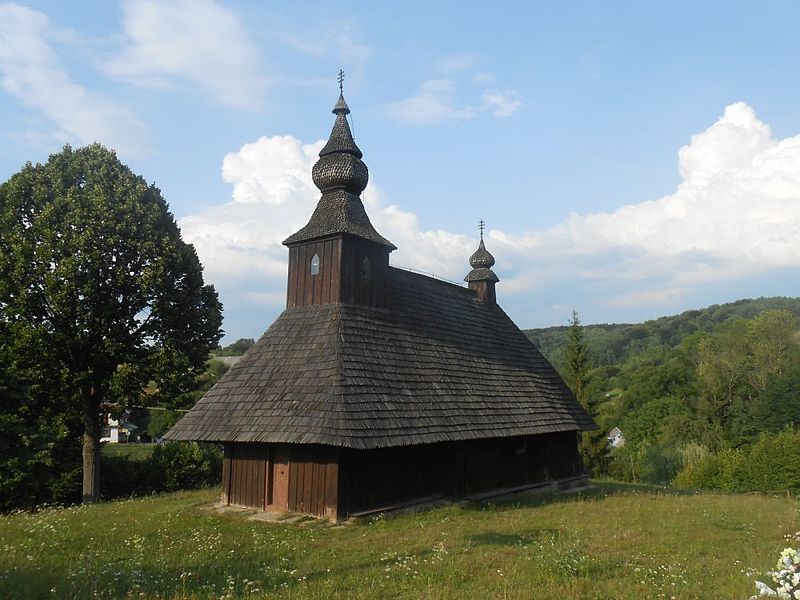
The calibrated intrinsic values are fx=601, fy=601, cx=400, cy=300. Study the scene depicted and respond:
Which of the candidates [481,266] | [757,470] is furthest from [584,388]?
[481,266]

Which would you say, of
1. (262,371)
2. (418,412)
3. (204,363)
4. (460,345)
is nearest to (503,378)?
(460,345)

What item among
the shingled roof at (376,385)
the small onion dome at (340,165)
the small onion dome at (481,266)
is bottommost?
the shingled roof at (376,385)

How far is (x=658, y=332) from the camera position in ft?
419

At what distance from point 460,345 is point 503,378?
1899mm

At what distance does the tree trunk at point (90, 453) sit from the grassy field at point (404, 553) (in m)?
4.63

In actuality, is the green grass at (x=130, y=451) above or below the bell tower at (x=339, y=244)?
below

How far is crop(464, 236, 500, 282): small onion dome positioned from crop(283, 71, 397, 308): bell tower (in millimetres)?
7876

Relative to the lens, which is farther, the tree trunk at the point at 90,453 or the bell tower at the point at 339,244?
the tree trunk at the point at 90,453

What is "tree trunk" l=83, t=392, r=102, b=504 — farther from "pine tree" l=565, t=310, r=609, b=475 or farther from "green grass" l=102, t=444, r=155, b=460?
"pine tree" l=565, t=310, r=609, b=475

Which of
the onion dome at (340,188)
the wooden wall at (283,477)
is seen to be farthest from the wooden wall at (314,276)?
the wooden wall at (283,477)

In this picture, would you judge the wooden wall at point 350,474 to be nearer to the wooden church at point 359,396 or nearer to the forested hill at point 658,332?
the wooden church at point 359,396

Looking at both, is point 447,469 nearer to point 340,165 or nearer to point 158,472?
point 340,165

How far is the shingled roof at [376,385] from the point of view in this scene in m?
13.9

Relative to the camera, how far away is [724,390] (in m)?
56.3
